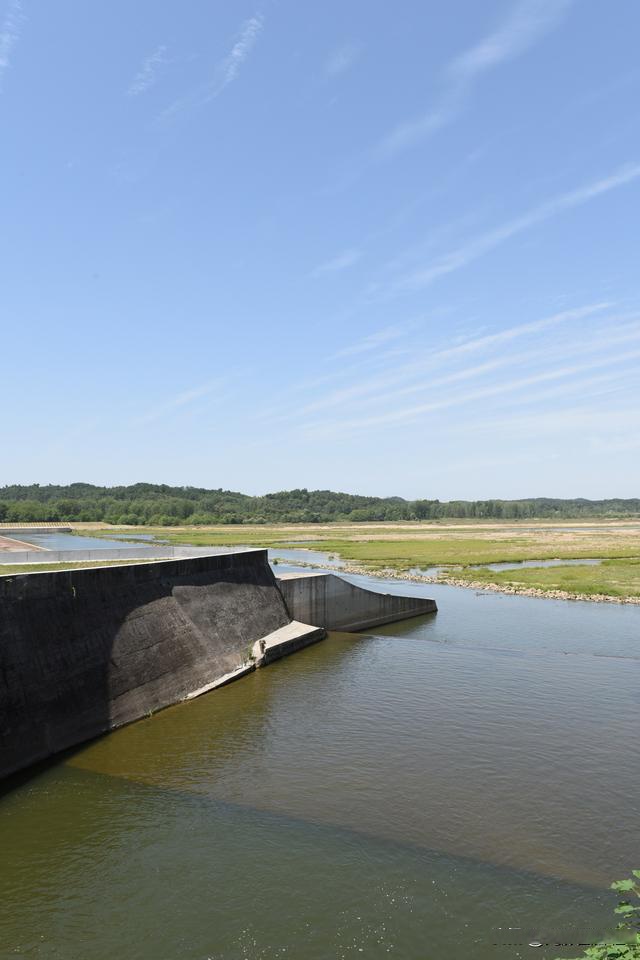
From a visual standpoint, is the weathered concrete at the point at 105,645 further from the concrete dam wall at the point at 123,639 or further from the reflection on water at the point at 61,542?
the reflection on water at the point at 61,542

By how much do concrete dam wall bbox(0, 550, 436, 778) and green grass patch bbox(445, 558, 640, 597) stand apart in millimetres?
31324

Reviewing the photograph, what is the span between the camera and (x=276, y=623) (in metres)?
33.9

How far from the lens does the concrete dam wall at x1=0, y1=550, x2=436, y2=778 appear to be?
18.0 meters

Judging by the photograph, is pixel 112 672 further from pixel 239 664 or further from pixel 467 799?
pixel 467 799

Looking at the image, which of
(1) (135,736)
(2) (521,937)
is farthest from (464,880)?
(1) (135,736)

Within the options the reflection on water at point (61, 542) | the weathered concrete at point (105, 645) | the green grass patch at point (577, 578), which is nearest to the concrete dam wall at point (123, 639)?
the weathered concrete at point (105, 645)

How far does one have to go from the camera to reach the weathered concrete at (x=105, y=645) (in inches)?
704

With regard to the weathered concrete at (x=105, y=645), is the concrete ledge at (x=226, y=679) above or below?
below

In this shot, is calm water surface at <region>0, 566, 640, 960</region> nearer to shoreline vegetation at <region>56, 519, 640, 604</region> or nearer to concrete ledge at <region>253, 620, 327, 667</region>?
concrete ledge at <region>253, 620, 327, 667</region>

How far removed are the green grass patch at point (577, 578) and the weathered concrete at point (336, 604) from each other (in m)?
20.4

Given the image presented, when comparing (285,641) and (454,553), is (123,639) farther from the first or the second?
(454,553)

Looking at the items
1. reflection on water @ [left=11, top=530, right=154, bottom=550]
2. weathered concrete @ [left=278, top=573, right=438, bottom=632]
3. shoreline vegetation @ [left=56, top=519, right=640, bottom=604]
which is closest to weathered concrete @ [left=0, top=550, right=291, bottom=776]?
weathered concrete @ [left=278, top=573, right=438, bottom=632]

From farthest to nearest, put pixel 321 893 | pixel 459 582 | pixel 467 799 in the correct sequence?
pixel 459 582
pixel 467 799
pixel 321 893

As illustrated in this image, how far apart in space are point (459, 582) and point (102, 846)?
53.2 m
